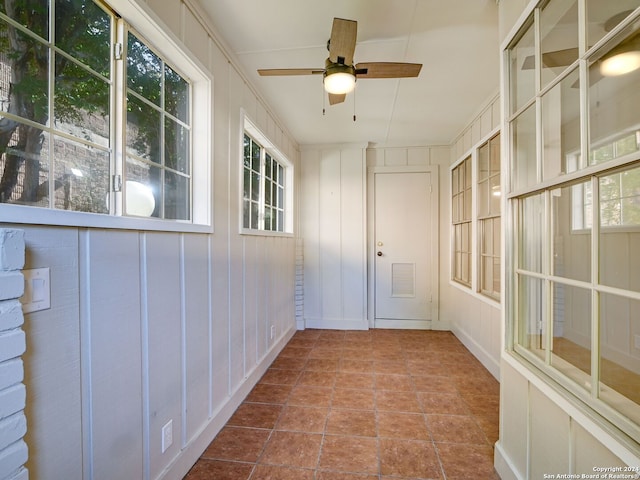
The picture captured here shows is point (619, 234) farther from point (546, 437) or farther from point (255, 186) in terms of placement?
point (255, 186)

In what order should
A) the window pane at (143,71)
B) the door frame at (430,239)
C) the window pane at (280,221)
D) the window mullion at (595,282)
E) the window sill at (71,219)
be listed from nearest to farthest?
1. the window sill at (71,219)
2. the window mullion at (595,282)
3. the window pane at (143,71)
4. the window pane at (280,221)
5. the door frame at (430,239)

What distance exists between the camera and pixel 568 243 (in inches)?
46.4

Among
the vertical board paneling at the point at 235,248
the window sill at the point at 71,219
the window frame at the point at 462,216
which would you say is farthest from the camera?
the window frame at the point at 462,216

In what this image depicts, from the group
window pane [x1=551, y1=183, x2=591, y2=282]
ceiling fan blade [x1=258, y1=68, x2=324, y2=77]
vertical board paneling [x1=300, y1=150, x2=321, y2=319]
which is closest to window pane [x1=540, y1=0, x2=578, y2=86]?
window pane [x1=551, y1=183, x2=591, y2=282]

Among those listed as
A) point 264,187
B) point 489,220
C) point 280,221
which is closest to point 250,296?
point 264,187

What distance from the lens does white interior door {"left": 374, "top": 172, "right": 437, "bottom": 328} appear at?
405 centimetres

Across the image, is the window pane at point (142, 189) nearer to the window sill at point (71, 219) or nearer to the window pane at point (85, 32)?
the window sill at point (71, 219)

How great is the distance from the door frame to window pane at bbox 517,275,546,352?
262cm

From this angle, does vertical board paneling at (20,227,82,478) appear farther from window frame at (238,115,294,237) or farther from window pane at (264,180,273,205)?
window pane at (264,180,273,205)

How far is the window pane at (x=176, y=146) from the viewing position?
1.56 m

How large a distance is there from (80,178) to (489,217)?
301cm

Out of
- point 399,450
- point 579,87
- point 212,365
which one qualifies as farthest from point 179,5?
point 399,450

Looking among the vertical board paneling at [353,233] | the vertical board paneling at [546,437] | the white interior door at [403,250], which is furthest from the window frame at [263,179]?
the vertical board paneling at [546,437]

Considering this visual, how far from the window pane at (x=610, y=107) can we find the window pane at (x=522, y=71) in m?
0.39
